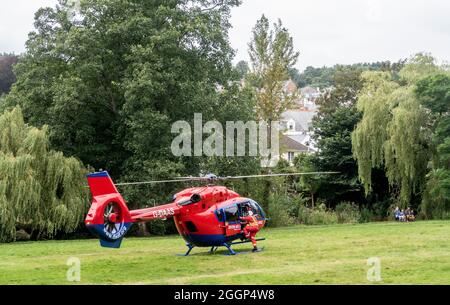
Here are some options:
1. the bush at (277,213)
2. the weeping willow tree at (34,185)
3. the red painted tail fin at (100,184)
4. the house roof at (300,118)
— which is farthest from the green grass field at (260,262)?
the house roof at (300,118)

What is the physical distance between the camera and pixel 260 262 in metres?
21.8

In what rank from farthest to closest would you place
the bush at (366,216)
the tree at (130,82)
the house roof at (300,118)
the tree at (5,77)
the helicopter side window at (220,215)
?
the house roof at (300,118), the tree at (5,77), the bush at (366,216), the tree at (130,82), the helicopter side window at (220,215)

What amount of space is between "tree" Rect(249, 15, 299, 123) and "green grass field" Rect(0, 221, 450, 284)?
23.9 meters

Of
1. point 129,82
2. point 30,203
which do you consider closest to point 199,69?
point 129,82

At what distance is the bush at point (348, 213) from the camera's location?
49.4m

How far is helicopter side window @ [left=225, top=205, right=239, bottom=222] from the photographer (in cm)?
2353

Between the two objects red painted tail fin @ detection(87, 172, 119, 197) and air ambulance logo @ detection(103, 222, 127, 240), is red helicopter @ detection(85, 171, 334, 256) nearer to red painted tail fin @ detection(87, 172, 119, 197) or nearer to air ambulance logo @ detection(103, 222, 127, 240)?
air ambulance logo @ detection(103, 222, 127, 240)

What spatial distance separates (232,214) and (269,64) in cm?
3150

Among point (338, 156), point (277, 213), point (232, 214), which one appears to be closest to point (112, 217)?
point (232, 214)

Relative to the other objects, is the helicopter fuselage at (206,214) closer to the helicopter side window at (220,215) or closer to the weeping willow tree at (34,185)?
the helicopter side window at (220,215)

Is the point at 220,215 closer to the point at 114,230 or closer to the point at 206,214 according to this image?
the point at 206,214

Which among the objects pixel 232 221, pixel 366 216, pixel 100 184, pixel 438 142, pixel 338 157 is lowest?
pixel 366 216

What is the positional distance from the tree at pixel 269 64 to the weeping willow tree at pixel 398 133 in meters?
8.09
